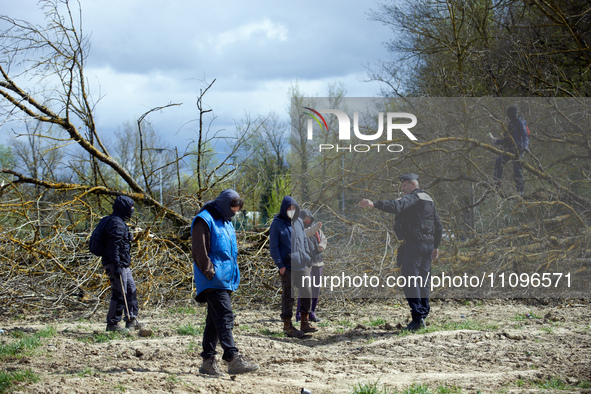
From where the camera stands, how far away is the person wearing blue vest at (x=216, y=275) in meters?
4.74

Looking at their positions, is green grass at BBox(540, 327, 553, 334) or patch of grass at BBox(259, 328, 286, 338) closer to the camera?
green grass at BBox(540, 327, 553, 334)

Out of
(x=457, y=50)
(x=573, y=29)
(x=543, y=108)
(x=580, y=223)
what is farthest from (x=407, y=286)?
(x=457, y=50)

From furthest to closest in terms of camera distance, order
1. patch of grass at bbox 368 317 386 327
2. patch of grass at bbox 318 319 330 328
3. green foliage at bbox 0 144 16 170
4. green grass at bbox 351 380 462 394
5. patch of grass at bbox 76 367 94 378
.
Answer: green foliage at bbox 0 144 16 170, patch of grass at bbox 318 319 330 328, patch of grass at bbox 368 317 386 327, patch of grass at bbox 76 367 94 378, green grass at bbox 351 380 462 394

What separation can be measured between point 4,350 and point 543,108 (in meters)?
10.2

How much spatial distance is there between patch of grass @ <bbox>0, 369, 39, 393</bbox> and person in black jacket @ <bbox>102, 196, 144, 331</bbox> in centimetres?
240

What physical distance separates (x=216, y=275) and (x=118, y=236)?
263 centimetres

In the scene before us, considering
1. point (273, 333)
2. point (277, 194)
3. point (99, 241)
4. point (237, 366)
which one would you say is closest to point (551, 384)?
point (237, 366)

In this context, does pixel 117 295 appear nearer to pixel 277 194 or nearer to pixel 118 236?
pixel 118 236

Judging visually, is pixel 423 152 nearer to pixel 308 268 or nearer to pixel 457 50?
pixel 308 268

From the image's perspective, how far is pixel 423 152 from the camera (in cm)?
1036

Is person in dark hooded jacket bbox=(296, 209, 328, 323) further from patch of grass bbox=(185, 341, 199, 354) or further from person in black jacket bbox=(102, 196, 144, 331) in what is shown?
person in black jacket bbox=(102, 196, 144, 331)

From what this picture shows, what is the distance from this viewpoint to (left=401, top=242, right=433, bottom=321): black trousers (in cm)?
693

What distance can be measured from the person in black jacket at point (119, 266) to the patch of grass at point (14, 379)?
240 centimetres

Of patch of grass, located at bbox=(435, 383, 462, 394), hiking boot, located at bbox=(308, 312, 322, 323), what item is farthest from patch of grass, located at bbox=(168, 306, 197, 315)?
patch of grass, located at bbox=(435, 383, 462, 394)
